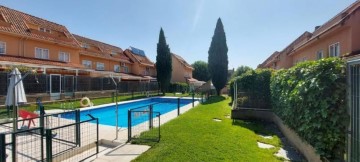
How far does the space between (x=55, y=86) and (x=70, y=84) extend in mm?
1706

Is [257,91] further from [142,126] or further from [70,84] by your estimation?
[70,84]

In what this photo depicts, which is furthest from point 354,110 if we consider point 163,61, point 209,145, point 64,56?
point 163,61

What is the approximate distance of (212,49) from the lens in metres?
32.5

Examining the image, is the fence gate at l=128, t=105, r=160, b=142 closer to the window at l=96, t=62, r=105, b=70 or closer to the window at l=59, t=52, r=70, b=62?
the window at l=59, t=52, r=70, b=62

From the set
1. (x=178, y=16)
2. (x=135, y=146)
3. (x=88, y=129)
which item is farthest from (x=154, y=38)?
(x=135, y=146)

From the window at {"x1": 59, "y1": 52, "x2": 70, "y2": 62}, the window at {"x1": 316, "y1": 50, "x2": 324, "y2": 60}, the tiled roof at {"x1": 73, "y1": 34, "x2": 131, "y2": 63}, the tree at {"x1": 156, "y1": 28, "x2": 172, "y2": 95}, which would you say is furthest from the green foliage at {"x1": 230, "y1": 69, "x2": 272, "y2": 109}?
the tiled roof at {"x1": 73, "y1": 34, "x2": 131, "y2": 63}

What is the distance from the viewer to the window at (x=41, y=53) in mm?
24484

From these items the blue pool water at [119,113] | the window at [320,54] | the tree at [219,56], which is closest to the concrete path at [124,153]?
the blue pool water at [119,113]

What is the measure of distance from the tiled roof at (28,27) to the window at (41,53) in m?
1.42

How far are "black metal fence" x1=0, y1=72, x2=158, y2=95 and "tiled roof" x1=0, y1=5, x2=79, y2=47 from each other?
20.8 ft

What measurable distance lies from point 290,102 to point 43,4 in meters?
21.1

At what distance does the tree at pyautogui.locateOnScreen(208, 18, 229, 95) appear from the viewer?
32156 mm

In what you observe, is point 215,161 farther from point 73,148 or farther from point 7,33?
point 7,33

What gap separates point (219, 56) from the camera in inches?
1266
